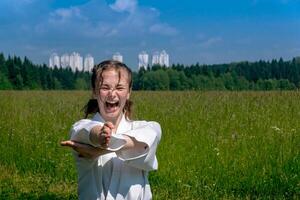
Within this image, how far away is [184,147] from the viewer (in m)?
6.09

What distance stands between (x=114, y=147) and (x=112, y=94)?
30 cm

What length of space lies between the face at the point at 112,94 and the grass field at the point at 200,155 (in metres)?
2.76

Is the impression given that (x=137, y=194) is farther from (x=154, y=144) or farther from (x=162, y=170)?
(x=162, y=170)

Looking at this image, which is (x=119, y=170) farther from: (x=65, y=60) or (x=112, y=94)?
(x=65, y=60)

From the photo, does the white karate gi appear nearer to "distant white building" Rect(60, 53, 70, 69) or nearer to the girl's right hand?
the girl's right hand

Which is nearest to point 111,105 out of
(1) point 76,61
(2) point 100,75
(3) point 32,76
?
(2) point 100,75

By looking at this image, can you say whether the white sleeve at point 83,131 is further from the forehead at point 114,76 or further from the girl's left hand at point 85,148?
the forehead at point 114,76

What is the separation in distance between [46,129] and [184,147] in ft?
8.70

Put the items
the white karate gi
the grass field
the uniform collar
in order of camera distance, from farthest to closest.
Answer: the grass field < the uniform collar < the white karate gi

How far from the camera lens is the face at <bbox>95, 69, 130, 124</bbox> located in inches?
97.8

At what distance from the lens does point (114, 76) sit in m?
2.54

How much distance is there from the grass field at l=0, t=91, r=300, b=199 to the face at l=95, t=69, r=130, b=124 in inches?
109

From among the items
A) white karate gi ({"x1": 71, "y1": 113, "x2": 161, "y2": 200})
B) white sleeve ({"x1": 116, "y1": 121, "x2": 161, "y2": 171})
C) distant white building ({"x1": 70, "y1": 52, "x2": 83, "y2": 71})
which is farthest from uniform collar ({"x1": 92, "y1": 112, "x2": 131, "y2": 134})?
distant white building ({"x1": 70, "y1": 52, "x2": 83, "y2": 71})

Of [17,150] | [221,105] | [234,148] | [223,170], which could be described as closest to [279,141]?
[234,148]
